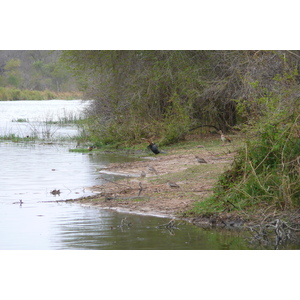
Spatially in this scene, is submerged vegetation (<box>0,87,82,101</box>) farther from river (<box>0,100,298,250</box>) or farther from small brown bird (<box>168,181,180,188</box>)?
small brown bird (<box>168,181,180,188</box>)

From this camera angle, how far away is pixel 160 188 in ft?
38.7

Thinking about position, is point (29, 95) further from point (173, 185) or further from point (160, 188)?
point (173, 185)

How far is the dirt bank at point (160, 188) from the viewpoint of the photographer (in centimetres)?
1026

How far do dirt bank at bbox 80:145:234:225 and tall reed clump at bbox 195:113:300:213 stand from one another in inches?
16.1

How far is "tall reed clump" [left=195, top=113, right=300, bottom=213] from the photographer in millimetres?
8641

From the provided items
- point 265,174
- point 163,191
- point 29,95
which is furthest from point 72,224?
point 29,95

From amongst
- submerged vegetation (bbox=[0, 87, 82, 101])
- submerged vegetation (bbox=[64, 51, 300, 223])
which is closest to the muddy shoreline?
submerged vegetation (bbox=[64, 51, 300, 223])

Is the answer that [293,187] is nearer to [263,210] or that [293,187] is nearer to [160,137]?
[263,210]

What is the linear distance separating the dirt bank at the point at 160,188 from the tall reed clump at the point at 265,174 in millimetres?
410

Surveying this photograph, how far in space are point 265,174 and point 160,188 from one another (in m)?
3.01

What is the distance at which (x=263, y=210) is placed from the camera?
28.5 feet

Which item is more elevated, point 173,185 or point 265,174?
point 265,174

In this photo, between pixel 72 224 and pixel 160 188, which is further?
pixel 160 188

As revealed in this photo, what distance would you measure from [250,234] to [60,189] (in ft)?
19.0
